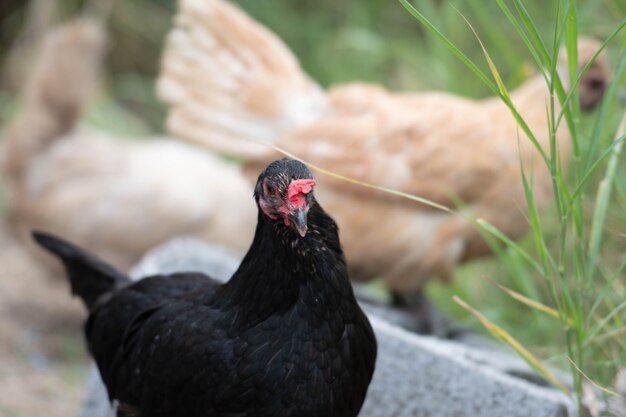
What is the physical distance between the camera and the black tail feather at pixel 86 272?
2426 millimetres

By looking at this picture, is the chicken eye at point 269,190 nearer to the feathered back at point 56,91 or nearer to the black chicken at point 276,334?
the black chicken at point 276,334

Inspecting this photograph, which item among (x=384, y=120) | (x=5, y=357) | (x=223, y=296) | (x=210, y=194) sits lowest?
(x=5, y=357)

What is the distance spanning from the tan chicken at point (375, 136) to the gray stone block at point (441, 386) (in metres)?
0.66

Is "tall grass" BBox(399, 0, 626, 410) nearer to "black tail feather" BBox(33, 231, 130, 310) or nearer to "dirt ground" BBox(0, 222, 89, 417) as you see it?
"black tail feather" BBox(33, 231, 130, 310)

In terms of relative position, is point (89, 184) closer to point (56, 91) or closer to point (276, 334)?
point (56, 91)

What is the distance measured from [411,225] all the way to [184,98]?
3.67 ft

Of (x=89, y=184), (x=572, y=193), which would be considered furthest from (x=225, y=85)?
(x=572, y=193)

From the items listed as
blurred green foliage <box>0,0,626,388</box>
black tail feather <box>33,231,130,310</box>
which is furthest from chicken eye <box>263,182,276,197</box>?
blurred green foliage <box>0,0,626,388</box>

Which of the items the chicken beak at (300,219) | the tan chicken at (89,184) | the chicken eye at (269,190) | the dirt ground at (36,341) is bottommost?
the dirt ground at (36,341)

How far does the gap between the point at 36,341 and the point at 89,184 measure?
30.3 inches

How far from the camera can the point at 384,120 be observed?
11.0 feet

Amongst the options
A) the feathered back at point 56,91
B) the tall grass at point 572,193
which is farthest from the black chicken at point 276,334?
the feathered back at point 56,91

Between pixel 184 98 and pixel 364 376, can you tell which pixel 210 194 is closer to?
pixel 184 98

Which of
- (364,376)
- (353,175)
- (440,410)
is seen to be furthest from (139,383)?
(353,175)
